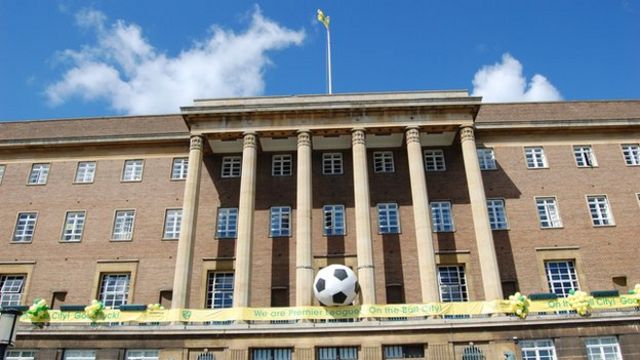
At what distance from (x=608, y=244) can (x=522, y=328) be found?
1093 centimetres

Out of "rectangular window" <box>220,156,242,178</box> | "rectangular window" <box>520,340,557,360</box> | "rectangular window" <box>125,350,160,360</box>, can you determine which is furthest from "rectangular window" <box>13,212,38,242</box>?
"rectangular window" <box>520,340,557,360</box>

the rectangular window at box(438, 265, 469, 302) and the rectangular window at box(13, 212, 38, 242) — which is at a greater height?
the rectangular window at box(13, 212, 38, 242)

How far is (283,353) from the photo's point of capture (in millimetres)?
24547

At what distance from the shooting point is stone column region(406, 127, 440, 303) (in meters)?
26.1

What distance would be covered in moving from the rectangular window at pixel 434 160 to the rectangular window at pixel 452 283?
685 centimetres

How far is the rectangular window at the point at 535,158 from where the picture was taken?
110 ft

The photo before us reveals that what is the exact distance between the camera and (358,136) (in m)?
30.9

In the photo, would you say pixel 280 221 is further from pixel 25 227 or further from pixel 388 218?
pixel 25 227

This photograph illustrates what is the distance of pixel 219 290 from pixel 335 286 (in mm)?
9599

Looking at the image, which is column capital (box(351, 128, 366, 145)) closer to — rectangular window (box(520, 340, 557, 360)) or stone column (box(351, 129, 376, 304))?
stone column (box(351, 129, 376, 304))

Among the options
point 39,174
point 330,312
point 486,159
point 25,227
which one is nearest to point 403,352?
point 330,312

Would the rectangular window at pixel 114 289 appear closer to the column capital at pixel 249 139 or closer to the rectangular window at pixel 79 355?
the rectangular window at pixel 79 355

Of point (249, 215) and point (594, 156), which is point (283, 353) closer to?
point (249, 215)

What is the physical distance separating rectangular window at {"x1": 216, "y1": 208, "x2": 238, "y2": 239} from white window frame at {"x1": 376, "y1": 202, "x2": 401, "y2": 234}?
9.42m
